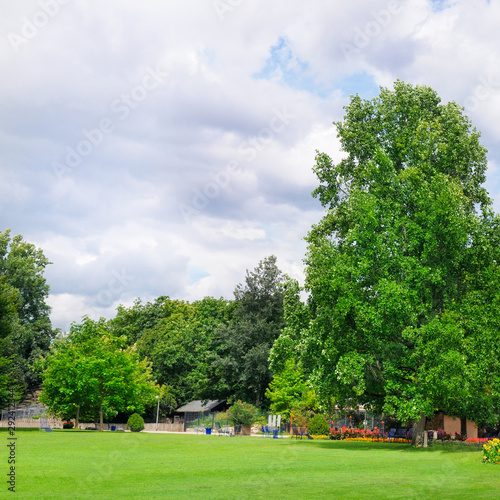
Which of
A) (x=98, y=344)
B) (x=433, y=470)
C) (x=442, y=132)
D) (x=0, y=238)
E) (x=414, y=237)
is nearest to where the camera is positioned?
(x=433, y=470)

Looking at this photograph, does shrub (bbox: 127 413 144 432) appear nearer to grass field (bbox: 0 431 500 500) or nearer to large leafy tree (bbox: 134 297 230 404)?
large leafy tree (bbox: 134 297 230 404)

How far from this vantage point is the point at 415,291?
30094mm

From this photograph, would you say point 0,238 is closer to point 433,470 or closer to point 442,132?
point 442,132

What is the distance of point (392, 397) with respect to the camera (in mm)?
29484

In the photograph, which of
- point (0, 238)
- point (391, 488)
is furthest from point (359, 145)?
point (0, 238)

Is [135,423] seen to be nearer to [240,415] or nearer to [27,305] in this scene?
[240,415]

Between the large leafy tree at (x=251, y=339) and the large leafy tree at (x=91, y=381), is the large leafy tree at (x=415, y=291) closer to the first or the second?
the large leafy tree at (x=91, y=381)

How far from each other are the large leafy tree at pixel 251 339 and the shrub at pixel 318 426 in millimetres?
19577

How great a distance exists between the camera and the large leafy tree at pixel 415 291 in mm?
29500

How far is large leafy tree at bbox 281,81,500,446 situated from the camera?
96.8ft

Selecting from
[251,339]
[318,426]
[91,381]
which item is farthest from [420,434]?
[251,339]

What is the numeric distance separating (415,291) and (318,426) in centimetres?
2083

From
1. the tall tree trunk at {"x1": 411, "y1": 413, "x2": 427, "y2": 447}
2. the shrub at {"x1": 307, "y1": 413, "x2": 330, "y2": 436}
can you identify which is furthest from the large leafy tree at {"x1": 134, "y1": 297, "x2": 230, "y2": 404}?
→ the tall tree trunk at {"x1": 411, "y1": 413, "x2": 427, "y2": 447}

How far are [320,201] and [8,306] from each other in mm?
26498
